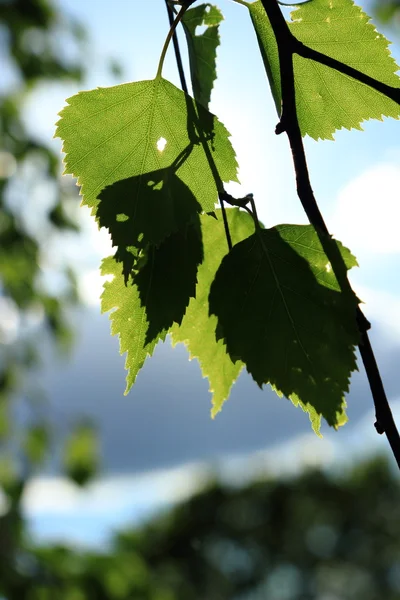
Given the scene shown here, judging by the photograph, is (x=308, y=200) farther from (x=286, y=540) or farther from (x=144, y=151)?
(x=286, y=540)

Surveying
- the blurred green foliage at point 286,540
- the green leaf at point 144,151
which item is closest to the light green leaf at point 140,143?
the green leaf at point 144,151

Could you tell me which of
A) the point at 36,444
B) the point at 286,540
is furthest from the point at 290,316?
the point at 286,540

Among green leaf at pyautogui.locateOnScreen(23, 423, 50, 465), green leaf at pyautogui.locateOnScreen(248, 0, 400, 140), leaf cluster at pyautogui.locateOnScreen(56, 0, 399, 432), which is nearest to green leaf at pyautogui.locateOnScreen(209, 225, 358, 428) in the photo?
leaf cluster at pyautogui.locateOnScreen(56, 0, 399, 432)

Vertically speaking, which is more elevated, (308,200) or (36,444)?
(36,444)

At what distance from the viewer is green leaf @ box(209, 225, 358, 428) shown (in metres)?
0.34

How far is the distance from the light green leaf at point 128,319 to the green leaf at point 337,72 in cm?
16

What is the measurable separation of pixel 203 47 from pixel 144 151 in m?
0.15

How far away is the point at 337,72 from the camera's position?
0.43 m

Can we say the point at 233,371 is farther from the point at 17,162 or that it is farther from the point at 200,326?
the point at 17,162

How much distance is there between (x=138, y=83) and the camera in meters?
0.42

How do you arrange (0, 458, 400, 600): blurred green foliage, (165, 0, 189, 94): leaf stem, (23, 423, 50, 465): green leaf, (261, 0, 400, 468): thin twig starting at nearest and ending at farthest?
1. (261, 0, 400, 468): thin twig
2. (165, 0, 189, 94): leaf stem
3. (23, 423, 50, 465): green leaf
4. (0, 458, 400, 600): blurred green foliage

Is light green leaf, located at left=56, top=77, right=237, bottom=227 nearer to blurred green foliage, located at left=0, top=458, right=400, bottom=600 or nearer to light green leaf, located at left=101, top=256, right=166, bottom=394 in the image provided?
light green leaf, located at left=101, top=256, right=166, bottom=394

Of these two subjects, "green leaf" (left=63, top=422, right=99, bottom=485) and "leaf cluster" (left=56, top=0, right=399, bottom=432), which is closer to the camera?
"leaf cluster" (left=56, top=0, right=399, bottom=432)

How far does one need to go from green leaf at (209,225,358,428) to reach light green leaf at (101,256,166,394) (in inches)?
1.6
